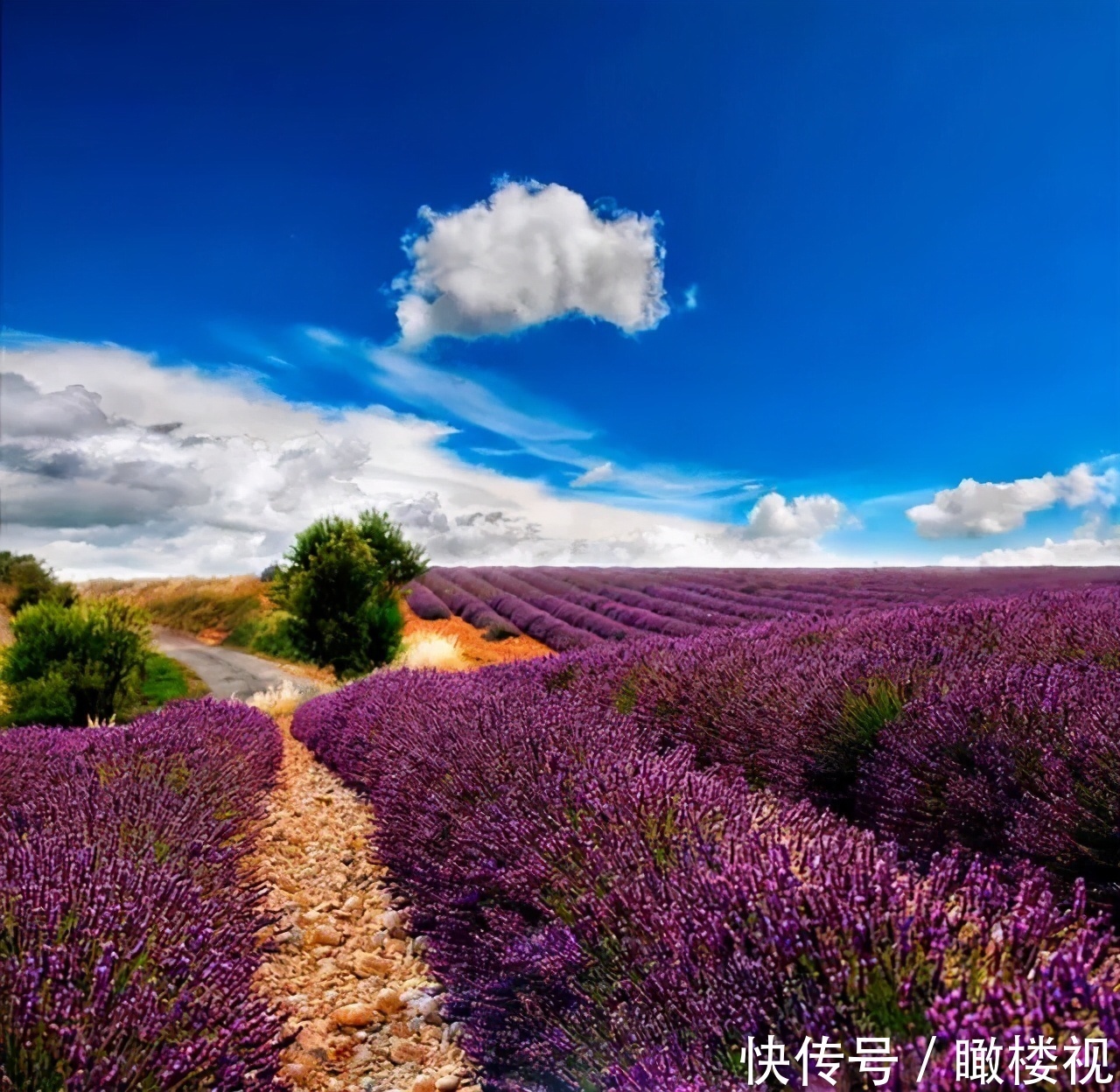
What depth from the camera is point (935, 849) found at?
2.86 m

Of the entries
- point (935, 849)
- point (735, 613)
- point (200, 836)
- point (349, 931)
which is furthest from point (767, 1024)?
point (735, 613)

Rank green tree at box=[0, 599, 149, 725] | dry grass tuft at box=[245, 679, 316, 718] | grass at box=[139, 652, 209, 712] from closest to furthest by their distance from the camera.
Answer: green tree at box=[0, 599, 149, 725]
grass at box=[139, 652, 209, 712]
dry grass tuft at box=[245, 679, 316, 718]

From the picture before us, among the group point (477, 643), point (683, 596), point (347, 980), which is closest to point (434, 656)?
point (477, 643)

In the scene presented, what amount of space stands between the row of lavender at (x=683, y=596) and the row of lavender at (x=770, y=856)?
24.2 feet

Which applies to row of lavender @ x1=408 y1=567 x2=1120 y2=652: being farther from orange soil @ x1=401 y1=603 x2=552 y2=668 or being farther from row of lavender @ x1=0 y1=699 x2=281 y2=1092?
row of lavender @ x1=0 y1=699 x2=281 y2=1092

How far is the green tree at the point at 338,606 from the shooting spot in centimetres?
1502

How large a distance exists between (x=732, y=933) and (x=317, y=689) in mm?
12792

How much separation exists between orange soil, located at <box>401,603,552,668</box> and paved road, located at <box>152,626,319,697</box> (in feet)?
10.3

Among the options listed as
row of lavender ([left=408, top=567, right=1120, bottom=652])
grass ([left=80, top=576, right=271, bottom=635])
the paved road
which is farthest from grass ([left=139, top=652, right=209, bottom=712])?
grass ([left=80, top=576, right=271, bottom=635])

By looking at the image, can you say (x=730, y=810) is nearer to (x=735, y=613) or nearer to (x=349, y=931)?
(x=349, y=931)

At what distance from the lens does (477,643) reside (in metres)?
18.0

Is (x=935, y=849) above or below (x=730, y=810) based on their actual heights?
below

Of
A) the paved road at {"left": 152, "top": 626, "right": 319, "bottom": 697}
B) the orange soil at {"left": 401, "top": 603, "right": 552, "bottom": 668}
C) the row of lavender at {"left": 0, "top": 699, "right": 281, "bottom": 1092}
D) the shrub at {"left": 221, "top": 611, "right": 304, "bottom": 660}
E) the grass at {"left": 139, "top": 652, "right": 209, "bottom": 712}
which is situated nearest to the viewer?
the row of lavender at {"left": 0, "top": 699, "right": 281, "bottom": 1092}

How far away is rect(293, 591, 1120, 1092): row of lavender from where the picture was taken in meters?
1.35
